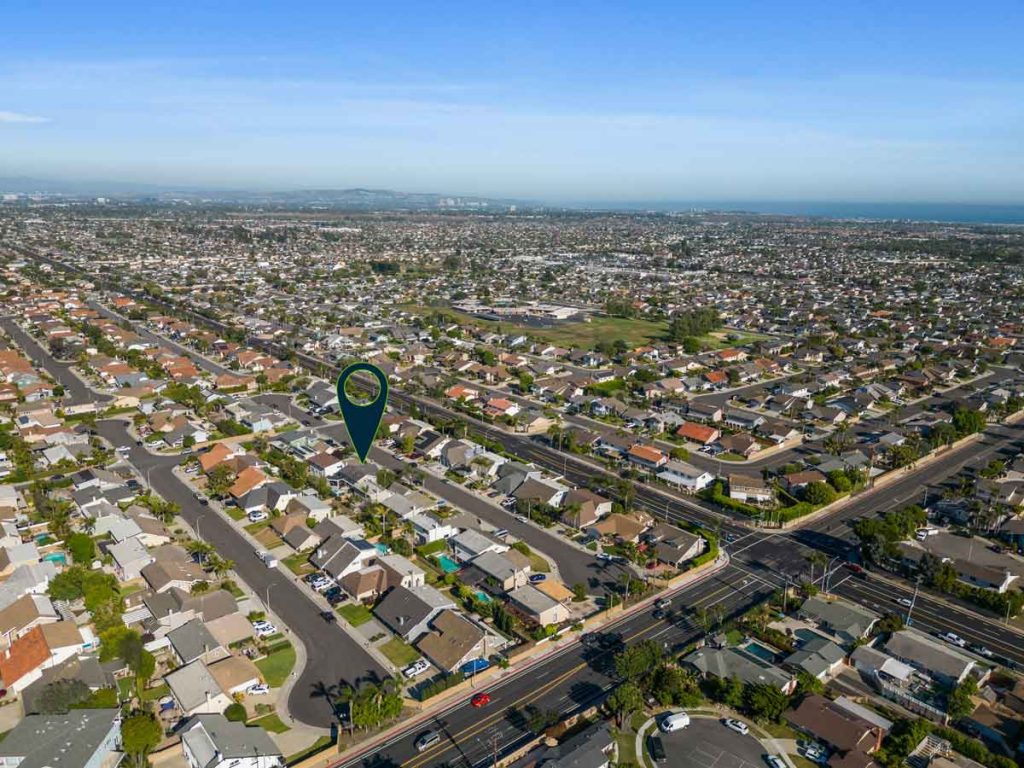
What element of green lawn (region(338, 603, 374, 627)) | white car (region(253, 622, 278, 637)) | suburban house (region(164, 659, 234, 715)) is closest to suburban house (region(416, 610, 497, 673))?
green lawn (region(338, 603, 374, 627))

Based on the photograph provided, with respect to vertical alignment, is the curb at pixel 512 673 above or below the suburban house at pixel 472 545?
below

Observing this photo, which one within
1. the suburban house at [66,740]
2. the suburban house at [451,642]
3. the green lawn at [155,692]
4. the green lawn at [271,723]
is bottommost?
the green lawn at [271,723]

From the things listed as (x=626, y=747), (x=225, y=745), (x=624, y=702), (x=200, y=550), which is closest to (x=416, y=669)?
(x=225, y=745)

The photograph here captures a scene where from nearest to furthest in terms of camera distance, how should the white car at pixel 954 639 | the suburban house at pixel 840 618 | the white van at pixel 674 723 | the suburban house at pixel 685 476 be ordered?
the white van at pixel 674 723 < the white car at pixel 954 639 < the suburban house at pixel 840 618 < the suburban house at pixel 685 476

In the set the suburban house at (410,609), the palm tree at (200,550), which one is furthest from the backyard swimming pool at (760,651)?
the palm tree at (200,550)

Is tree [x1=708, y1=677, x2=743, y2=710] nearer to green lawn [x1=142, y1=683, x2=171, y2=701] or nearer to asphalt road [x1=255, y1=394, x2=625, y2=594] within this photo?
asphalt road [x1=255, y1=394, x2=625, y2=594]

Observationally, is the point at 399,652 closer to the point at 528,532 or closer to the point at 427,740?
the point at 427,740

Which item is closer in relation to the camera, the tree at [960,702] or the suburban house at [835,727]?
the suburban house at [835,727]

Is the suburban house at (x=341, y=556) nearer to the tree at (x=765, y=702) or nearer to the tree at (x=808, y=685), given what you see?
the tree at (x=765, y=702)
